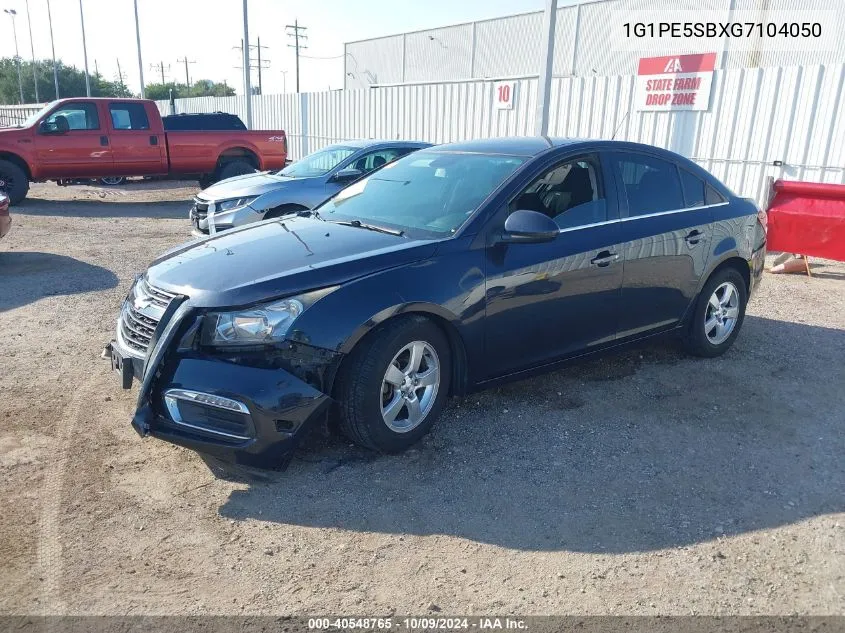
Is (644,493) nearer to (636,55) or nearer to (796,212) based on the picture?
(796,212)

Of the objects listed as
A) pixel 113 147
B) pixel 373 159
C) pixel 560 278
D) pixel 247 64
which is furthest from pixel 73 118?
pixel 560 278

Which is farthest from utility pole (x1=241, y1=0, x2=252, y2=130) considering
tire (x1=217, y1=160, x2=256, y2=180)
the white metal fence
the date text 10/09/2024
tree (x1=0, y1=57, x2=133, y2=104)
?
tree (x1=0, y1=57, x2=133, y2=104)

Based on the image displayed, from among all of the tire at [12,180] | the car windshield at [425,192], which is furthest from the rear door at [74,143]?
the car windshield at [425,192]

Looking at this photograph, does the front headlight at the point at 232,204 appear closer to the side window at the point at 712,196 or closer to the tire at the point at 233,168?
the side window at the point at 712,196

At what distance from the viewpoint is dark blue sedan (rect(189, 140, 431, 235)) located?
893 centimetres

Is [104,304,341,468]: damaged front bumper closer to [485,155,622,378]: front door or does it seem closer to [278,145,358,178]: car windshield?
[485,155,622,378]: front door

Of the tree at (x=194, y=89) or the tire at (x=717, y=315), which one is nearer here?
the tire at (x=717, y=315)

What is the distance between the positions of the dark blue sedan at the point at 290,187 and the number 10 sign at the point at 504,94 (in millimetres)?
5866

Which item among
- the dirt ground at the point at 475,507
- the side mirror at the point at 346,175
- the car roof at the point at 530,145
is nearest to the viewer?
the dirt ground at the point at 475,507

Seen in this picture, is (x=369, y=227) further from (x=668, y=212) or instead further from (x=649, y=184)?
(x=668, y=212)

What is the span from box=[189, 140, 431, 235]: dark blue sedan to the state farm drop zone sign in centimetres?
474

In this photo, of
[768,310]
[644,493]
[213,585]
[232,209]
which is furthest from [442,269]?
[232,209]

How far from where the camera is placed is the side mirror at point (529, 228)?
13.1ft

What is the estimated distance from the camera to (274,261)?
12.4 feet
